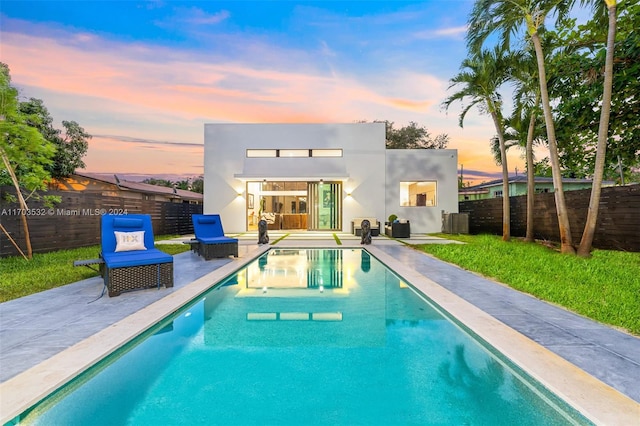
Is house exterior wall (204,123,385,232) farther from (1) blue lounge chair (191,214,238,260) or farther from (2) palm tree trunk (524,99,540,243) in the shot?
(1) blue lounge chair (191,214,238,260)

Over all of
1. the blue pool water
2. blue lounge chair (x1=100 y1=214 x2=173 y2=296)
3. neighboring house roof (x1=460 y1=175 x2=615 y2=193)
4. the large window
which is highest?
neighboring house roof (x1=460 y1=175 x2=615 y2=193)

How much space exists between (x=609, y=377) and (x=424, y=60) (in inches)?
674

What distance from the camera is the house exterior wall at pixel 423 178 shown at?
693 inches

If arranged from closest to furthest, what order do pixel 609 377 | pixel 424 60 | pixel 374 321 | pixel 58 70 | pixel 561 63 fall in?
1. pixel 609 377
2. pixel 374 321
3. pixel 561 63
4. pixel 58 70
5. pixel 424 60

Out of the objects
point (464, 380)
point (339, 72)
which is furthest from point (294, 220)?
point (464, 380)

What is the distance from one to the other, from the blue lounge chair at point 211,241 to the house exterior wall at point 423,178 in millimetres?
10921

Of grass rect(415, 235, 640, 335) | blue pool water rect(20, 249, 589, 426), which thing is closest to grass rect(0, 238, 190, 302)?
blue pool water rect(20, 249, 589, 426)

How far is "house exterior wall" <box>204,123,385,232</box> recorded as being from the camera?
57.0 feet

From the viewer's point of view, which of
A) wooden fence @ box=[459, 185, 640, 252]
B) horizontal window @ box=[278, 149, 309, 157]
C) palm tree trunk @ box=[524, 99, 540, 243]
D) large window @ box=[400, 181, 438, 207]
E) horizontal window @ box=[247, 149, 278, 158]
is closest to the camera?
wooden fence @ box=[459, 185, 640, 252]

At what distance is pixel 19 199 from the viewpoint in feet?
26.9

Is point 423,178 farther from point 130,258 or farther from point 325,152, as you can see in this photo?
point 130,258

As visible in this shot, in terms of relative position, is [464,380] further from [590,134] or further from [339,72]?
[339,72]

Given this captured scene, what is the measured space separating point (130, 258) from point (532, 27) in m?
12.0

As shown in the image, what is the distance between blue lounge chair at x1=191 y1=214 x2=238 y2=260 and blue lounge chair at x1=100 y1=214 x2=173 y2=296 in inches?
85.4
